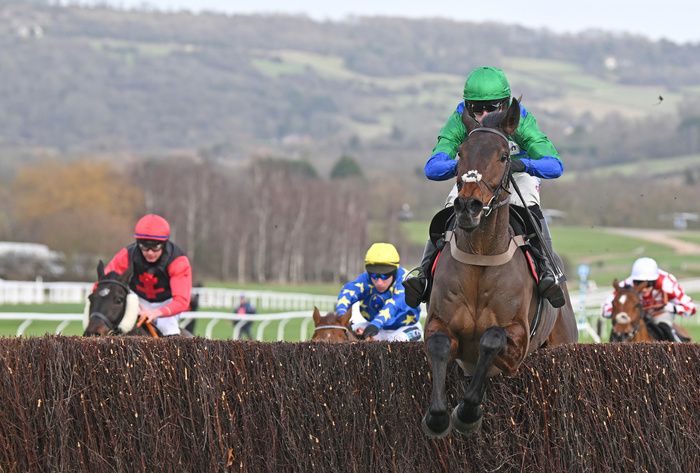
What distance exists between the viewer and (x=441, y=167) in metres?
6.46

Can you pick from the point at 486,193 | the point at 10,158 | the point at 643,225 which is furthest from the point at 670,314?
the point at 10,158

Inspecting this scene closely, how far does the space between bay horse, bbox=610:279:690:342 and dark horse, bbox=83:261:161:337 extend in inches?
157

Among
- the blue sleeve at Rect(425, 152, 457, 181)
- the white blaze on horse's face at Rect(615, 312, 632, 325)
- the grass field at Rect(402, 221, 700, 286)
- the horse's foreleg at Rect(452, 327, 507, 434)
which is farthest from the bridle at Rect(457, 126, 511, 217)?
the grass field at Rect(402, 221, 700, 286)

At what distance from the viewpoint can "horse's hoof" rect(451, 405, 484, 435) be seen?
6410 mm

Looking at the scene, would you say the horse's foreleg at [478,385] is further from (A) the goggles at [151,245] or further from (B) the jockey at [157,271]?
(A) the goggles at [151,245]

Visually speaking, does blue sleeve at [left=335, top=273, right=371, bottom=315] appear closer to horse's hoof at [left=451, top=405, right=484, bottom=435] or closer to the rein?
the rein

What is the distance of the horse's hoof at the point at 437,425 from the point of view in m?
6.25

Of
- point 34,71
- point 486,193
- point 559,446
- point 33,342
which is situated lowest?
point 559,446

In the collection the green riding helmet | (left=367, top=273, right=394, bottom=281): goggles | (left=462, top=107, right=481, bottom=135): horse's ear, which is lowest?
(left=367, top=273, right=394, bottom=281): goggles

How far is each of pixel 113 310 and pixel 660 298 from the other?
4.91m

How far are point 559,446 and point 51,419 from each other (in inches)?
101

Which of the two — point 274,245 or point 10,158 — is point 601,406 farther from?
point 10,158

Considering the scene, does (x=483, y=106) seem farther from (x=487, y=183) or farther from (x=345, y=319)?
(x=345, y=319)

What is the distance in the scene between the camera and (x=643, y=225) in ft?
230
